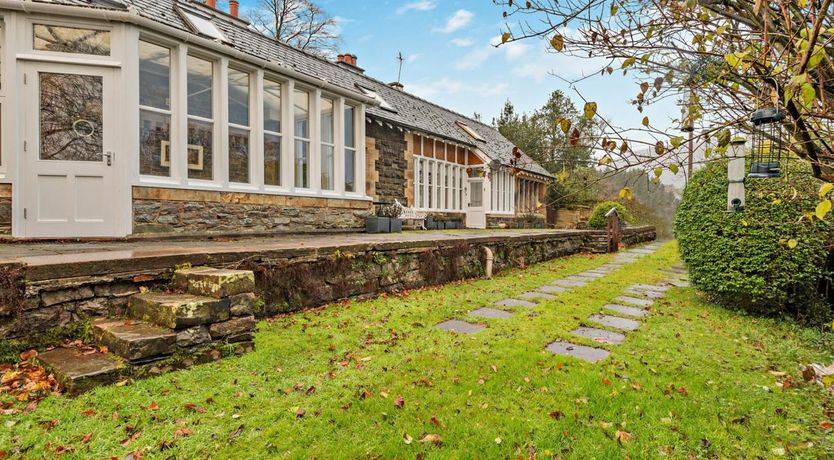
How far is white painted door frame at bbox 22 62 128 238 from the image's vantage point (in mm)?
5848

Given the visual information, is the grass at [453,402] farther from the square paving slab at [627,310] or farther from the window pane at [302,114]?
the window pane at [302,114]

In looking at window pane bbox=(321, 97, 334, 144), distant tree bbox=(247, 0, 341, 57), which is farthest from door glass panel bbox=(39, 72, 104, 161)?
distant tree bbox=(247, 0, 341, 57)

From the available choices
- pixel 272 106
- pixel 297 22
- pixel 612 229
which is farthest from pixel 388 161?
pixel 297 22

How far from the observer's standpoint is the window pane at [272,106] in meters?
8.44

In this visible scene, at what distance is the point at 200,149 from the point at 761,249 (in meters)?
8.60

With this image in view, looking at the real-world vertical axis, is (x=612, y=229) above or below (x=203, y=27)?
below

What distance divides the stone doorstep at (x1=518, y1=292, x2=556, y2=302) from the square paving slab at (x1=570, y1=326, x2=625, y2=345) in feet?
4.94

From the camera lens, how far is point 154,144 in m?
6.64

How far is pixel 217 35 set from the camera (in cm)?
773

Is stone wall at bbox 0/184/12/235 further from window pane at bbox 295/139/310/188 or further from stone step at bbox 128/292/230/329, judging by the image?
window pane at bbox 295/139/310/188

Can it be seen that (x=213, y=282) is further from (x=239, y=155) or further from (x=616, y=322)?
(x=239, y=155)

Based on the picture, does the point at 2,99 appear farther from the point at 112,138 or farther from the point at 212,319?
the point at 212,319

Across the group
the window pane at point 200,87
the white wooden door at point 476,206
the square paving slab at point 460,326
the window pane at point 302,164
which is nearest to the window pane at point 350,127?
the window pane at point 302,164

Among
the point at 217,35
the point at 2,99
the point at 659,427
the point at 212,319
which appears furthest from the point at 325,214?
the point at 659,427
